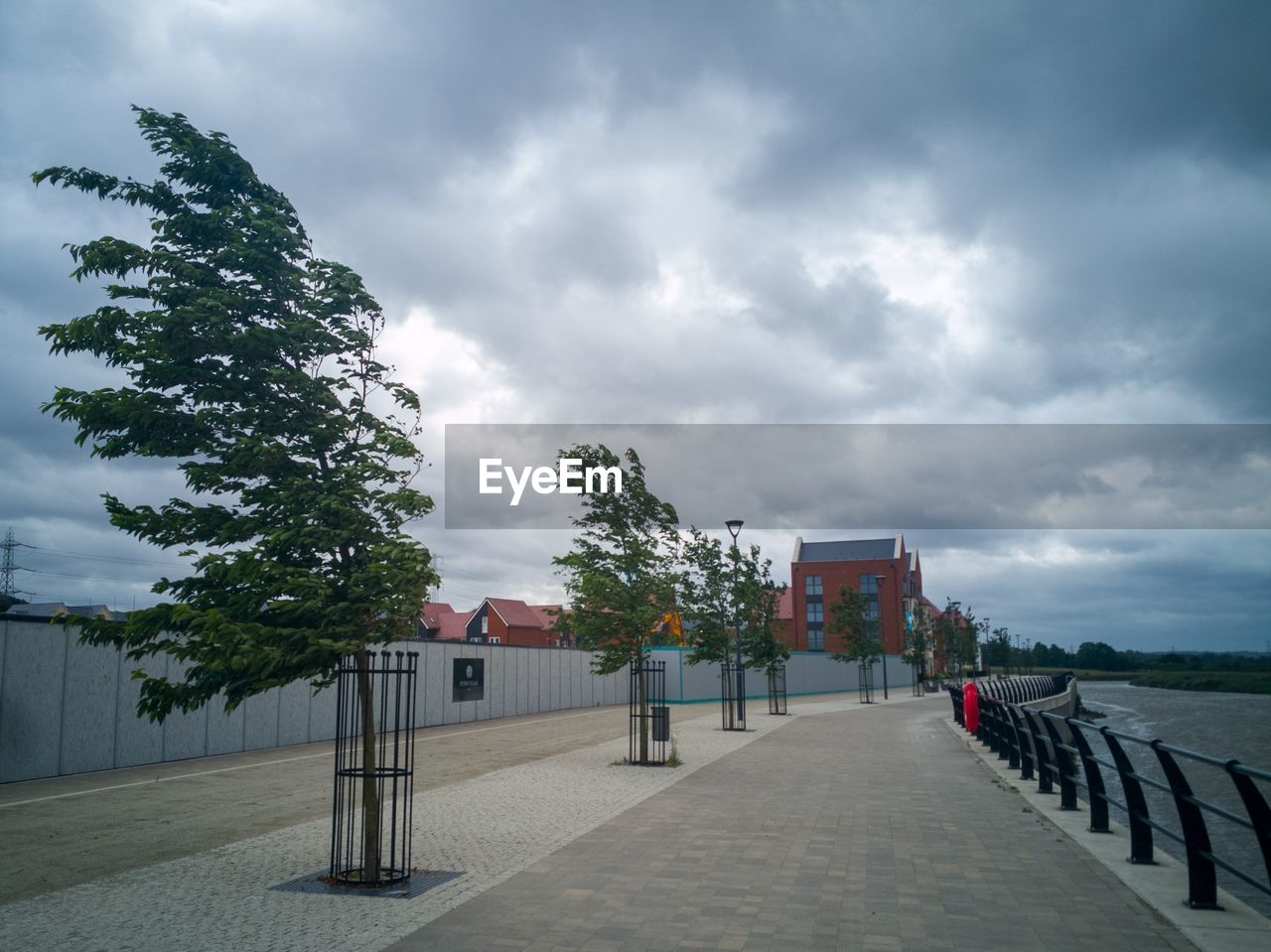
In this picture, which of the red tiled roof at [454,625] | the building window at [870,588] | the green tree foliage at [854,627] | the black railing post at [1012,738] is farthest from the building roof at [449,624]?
the black railing post at [1012,738]

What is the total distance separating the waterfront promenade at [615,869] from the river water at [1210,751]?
2183 millimetres

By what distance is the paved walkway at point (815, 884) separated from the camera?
6.27 metres

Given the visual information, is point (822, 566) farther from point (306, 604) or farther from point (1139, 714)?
point (306, 604)

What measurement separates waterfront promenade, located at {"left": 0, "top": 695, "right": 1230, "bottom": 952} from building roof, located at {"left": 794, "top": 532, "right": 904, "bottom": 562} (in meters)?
75.1

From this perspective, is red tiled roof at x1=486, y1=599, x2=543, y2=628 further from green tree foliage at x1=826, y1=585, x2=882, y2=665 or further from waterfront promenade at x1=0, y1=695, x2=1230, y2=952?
waterfront promenade at x1=0, y1=695, x2=1230, y2=952

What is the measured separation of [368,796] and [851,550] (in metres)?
86.1

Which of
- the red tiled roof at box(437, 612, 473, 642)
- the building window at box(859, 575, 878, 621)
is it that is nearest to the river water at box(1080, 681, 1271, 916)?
the building window at box(859, 575, 878, 621)

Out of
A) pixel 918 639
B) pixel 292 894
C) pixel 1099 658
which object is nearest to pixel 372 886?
pixel 292 894

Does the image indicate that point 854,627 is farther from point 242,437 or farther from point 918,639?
point 242,437

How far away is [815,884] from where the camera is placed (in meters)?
7.71

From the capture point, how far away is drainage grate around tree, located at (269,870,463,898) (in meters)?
7.60

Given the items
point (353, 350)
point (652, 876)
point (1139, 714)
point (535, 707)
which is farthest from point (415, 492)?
point (1139, 714)

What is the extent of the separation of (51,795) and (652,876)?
34.3 ft

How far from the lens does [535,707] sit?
115 feet
